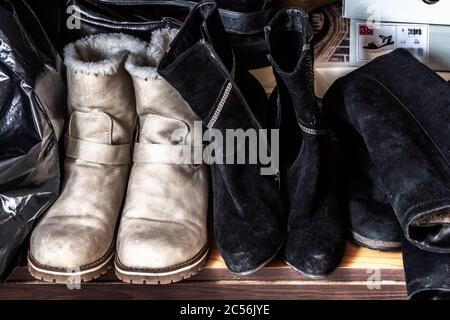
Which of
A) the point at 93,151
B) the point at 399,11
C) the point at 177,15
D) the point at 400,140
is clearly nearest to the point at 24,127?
the point at 93,151

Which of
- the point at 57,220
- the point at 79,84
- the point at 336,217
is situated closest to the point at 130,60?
the point at 79,84

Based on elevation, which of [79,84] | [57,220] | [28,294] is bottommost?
[28,294]

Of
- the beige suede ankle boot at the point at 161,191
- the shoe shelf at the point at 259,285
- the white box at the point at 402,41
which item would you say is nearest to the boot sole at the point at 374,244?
the shoe shelf at the point at 259,285

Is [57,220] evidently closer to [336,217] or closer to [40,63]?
[40,63]

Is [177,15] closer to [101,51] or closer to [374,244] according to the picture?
[101,51]

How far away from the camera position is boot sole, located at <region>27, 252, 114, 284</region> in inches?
28.2

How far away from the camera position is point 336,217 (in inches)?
29.8

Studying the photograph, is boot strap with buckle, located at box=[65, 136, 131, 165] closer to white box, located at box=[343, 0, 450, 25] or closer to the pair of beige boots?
the pair of beige boots

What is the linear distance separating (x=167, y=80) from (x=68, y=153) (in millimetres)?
204

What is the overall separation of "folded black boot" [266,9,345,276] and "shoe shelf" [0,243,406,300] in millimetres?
36

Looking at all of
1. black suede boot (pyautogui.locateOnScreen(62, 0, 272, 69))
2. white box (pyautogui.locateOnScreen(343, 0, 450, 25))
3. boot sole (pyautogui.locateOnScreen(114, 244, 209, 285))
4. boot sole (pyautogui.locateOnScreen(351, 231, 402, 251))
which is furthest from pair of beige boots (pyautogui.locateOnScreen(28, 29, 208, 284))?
white box (pyautogui.locateOnScreen(343, 0, 450, 25))

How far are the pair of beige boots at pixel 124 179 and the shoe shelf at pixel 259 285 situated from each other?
51 millimetres

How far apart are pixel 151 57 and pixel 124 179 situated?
0.18 m

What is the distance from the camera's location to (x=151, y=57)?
781 millimetres
